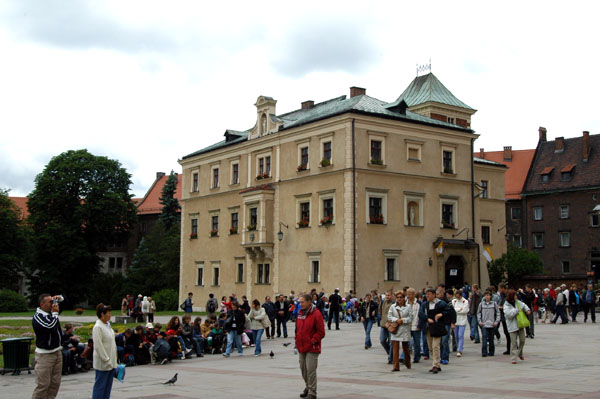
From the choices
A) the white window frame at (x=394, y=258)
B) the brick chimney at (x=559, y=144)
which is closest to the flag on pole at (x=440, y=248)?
the white window frame at (x=394, y=258)

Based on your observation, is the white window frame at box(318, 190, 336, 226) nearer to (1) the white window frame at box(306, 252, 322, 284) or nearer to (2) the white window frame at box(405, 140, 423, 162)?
(1) the white window frame at box(306, 252, 322, 284)

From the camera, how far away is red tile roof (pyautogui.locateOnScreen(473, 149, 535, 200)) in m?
77.5

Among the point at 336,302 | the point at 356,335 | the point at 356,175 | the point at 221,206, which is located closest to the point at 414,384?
the point at 356,335

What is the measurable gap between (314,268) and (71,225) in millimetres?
33126

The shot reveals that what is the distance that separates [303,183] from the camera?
153 feet

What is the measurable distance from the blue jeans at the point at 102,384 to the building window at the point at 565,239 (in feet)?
221

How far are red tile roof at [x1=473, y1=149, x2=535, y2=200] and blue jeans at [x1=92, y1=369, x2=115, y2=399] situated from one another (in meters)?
68.8

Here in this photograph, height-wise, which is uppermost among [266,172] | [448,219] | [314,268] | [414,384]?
[266,172]

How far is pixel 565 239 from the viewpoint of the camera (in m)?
71.9

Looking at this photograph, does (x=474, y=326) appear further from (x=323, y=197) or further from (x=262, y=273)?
(x=262, y=273)

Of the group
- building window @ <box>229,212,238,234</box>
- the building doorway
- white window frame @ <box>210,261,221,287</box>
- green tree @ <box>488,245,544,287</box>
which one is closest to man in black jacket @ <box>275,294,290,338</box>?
the building doorway

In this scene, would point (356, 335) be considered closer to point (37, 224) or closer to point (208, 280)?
point (208, 280)

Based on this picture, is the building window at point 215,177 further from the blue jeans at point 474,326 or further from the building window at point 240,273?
the blue jeans at point 474,326

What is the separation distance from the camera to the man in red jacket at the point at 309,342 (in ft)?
41.4
